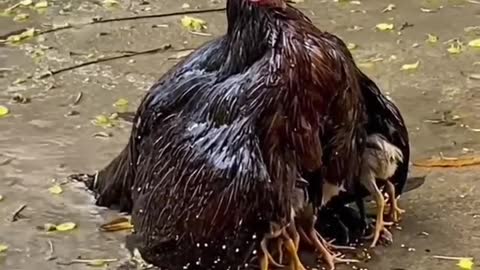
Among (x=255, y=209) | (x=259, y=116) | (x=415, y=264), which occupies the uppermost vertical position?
(x=259, y=116)

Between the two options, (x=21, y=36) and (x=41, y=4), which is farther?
(x=41, y=4)

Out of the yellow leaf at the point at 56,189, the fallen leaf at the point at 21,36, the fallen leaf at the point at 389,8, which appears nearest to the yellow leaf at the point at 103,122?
the yellow leaf at the point at 56,189

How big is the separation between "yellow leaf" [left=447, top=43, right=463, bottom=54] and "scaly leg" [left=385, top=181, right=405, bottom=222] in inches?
72.9

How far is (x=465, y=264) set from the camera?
374cm

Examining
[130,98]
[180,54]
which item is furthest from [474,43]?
[130,98]

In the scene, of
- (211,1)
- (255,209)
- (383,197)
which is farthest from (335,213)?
(211,1)

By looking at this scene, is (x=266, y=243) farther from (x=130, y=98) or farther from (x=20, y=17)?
(x=20, y=17)

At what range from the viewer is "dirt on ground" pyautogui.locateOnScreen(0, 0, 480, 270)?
13.1 feet

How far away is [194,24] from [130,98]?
118 cm

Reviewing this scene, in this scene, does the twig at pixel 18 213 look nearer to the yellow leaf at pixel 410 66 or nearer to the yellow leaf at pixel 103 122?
the yellow leaf at pixel 103 122

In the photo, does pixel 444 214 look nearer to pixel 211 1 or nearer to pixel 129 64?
pixel 129 64

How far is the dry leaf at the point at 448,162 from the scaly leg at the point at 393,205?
405mm

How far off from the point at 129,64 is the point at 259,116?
2305 millimetres

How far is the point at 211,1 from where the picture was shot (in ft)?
22.7
